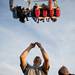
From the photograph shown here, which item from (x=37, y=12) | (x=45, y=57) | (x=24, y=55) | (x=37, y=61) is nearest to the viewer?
(x=37, y=61)

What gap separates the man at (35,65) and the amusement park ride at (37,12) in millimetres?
9177

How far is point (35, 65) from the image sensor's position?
539 inches

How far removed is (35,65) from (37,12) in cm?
1088

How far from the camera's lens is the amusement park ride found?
77.0ft

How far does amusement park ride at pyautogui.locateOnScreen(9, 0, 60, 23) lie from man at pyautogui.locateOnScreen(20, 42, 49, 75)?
30.1 feet

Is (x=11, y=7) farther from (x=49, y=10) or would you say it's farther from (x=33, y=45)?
(x=33, y=45)

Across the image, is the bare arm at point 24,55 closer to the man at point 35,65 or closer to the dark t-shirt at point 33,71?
the man at point 35,65

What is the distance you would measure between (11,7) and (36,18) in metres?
2.22

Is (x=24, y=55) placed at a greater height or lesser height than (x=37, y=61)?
greater

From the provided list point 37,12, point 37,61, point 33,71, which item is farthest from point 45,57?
point 37,12

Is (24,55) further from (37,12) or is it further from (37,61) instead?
(37,12)

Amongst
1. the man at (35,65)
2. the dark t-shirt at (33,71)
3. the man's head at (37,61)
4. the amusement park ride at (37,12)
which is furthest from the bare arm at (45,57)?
the amusement park ride at (37,12)

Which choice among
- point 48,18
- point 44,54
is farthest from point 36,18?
point 44,54

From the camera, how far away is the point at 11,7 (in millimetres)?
24172
